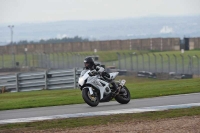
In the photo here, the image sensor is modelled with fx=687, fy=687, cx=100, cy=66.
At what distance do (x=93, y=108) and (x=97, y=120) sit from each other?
115 inches

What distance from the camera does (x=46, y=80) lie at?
31984 mm

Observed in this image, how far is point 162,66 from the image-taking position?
44438mm

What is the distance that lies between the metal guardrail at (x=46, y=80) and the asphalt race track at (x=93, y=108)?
12.3 metres

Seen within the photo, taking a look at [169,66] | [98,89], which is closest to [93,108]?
[98,89]

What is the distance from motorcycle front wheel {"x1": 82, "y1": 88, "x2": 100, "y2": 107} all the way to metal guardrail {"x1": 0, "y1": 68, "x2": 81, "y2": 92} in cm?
1348

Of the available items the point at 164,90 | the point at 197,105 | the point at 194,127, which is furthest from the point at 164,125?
the point at 164,90

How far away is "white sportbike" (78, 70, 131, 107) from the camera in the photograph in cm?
1788

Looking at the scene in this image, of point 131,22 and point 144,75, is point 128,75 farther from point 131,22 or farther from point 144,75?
point 131,22

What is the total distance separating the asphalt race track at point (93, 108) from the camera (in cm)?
1639

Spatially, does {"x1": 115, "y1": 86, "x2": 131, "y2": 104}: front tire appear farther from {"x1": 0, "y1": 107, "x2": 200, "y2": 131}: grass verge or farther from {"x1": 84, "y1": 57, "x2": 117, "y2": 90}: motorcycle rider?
{"x1": 0, "y1": 107, "x2": 200, "y2": 131}: grass verge

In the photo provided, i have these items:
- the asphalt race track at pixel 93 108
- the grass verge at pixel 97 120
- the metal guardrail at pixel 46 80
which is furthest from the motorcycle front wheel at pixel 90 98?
the metal guardrail at pixel 46 80

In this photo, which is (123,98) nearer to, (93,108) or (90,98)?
(90,98)

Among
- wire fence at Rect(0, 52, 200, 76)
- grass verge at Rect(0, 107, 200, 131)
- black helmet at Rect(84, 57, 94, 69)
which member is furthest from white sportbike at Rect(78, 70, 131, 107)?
wire fence at Rect(0, 52, 200, 76)

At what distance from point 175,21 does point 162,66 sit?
64.0m
